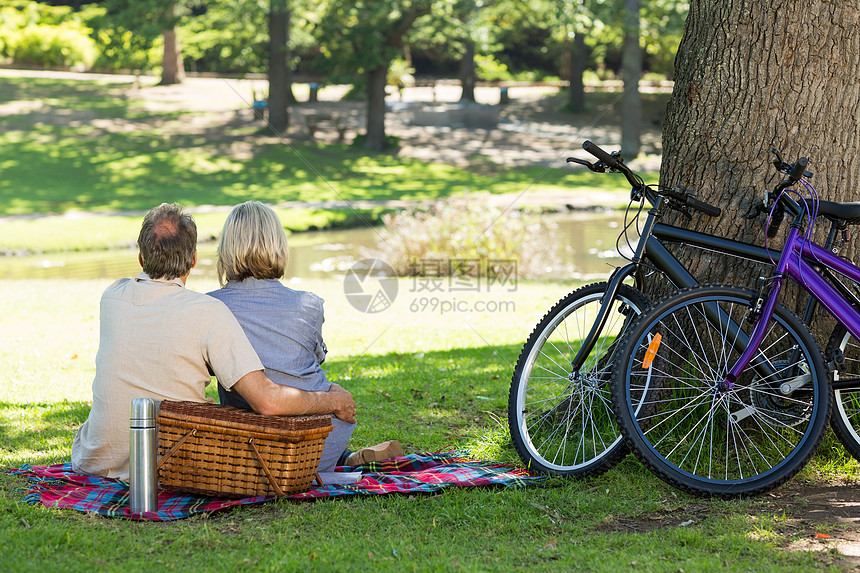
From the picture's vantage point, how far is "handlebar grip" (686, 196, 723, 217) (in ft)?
12.3

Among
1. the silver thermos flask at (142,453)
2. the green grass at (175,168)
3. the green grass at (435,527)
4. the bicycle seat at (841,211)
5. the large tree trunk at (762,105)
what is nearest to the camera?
the green grass at (435,527)

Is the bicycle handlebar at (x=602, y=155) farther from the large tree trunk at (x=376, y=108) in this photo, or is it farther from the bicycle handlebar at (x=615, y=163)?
the large tree trunk at (x=376, y=108)

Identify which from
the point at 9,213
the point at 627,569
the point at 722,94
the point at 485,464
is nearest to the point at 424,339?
the point at 485,464

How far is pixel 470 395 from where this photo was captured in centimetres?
543

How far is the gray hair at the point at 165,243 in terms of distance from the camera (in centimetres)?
342

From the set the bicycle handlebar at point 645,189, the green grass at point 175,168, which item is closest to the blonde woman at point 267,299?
the bicycle handlebar at point 645,189

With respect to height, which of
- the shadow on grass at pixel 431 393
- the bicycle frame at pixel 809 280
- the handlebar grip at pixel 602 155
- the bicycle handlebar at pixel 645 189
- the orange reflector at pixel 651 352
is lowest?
the shadow on grass at pixel 431 393

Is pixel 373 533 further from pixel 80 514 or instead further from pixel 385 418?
pixel 385 418

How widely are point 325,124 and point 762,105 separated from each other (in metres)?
24.5

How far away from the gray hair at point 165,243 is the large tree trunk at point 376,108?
2135 cm

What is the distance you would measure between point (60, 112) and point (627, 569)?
1123 inches

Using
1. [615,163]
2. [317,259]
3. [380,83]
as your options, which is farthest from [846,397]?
[380,83]

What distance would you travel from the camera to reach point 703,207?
3771 mm

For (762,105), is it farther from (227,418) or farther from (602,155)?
(227,418)
